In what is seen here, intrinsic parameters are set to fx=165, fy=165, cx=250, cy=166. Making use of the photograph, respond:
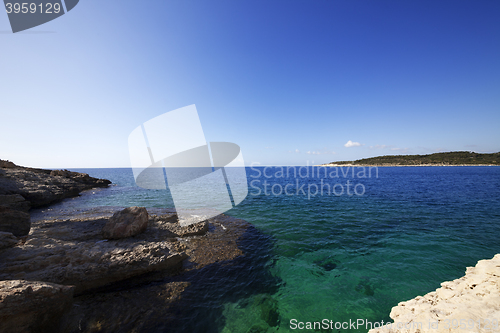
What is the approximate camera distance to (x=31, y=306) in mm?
5070

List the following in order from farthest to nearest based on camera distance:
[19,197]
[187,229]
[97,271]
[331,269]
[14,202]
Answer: [19,197] < [14,202] < [187,229] < [331,269] < [97,271]

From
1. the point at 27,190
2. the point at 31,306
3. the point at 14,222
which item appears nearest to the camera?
the point at 31,306

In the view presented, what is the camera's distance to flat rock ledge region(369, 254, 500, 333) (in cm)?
429

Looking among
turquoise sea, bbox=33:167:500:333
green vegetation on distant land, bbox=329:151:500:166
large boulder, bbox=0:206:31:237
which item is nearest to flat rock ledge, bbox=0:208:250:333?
large boulder, bbox=0:206:31:237

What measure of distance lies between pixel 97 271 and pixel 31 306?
252cm

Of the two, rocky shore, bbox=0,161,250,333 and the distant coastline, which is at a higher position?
Answer: the distant coastline

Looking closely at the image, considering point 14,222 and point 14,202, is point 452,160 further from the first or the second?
point 14,202

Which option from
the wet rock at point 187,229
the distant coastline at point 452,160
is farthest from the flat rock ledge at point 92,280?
the distant coastline at point 452,160

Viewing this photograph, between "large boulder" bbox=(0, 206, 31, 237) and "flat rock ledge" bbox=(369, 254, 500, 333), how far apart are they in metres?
18.3

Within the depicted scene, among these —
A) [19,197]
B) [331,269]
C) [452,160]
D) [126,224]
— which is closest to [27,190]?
[19,197]

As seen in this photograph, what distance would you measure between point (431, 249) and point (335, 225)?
6182mm

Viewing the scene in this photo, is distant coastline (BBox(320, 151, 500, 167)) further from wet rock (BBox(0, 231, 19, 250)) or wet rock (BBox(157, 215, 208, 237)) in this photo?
wet rock (BBox(0, 231, 19, 250))

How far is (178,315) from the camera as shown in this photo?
658cm

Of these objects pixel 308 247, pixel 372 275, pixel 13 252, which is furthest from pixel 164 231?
pixel 372 275
